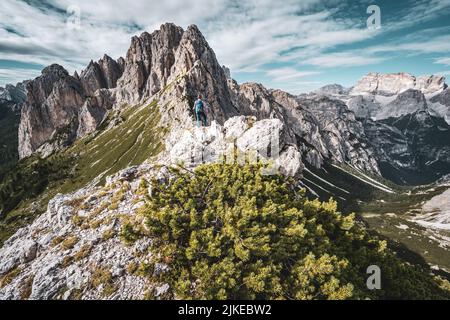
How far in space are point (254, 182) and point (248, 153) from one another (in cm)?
587

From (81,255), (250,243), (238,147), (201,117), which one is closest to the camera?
(250,243)

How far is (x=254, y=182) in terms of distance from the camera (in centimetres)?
3281

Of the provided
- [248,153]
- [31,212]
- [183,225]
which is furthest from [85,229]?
[31,212]

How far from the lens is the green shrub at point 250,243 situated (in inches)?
922

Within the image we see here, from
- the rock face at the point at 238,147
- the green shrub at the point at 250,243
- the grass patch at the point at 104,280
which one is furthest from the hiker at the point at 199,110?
the grass patch at the point at 104,280

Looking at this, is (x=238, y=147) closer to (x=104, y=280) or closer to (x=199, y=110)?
(x=199, y=110)

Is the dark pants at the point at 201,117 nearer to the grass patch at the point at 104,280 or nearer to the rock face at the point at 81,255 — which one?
the rock face at the point at 81,255

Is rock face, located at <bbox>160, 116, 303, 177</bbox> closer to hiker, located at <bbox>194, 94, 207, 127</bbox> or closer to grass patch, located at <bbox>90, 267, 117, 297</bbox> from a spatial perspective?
hiker, located at <bbox>194, 94, 207, 127</bbox>

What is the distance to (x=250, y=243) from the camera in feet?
82.1

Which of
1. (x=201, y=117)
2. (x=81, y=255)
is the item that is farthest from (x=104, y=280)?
(x=201, y=117)

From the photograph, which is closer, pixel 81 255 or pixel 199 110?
pixel 81 255

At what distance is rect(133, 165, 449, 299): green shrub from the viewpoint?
23406mm

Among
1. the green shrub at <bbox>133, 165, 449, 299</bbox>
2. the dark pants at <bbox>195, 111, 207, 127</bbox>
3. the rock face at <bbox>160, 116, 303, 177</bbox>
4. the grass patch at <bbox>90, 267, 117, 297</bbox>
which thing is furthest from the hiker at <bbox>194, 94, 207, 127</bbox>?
the grass patch at <bbox>90, 267, 117, 297</bbox>
